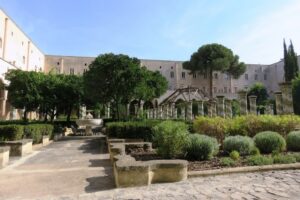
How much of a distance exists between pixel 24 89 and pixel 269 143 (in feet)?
76.5

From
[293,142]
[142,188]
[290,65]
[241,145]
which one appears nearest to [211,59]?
[290,65]

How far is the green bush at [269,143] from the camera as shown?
28.4 feet

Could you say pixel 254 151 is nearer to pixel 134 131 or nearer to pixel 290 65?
pixel 134 131

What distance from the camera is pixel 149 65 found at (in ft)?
211

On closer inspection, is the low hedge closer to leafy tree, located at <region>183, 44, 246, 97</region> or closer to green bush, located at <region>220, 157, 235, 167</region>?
green bush, located at <region>220, 157, 235, 167</region>

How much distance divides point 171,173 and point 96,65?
1718 centimetres

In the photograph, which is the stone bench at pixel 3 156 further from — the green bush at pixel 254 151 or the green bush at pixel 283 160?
the green bush at pixel 283 160

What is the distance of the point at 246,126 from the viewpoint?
10.8 meters

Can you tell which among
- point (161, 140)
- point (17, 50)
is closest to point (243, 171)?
point (161, 140)

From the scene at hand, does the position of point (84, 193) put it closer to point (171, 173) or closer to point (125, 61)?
point (171, 173)

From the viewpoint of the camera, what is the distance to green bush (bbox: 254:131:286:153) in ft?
28.4

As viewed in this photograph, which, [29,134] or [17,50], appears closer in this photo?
[29,134]

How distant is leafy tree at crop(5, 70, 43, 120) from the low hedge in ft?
64.5

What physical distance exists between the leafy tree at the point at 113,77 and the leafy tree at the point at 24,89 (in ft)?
22.4
